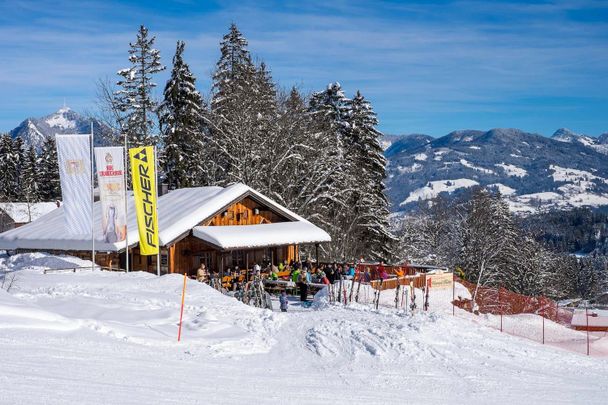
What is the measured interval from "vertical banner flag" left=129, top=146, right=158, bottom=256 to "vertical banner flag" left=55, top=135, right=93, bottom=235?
5.49 feet

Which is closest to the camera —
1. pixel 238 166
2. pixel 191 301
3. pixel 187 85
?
pixel 191 301

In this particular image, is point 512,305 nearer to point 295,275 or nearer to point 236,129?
point 295,275

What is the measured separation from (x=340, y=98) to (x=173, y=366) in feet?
120

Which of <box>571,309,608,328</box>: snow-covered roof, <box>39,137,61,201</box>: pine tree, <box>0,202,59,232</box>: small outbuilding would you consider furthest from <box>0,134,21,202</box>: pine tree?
<box>571,309,608,328</box>: snow-covered roof

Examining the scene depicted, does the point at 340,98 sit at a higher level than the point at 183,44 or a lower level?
lower

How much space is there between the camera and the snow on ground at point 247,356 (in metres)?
9.71

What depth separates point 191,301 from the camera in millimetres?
18391

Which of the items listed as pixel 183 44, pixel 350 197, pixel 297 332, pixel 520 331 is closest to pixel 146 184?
pixel 297 332

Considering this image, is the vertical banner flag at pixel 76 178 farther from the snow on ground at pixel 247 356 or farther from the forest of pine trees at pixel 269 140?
the forest of pine trees at pixel 269 140

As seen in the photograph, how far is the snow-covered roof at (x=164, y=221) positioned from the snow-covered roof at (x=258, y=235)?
26.0 inches

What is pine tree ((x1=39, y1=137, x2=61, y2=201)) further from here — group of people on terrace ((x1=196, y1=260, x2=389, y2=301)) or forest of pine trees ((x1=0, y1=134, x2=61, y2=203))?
group of people on terrace ((x1=196, y1=260, x2=389, y2=301))

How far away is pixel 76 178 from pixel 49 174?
53966mm

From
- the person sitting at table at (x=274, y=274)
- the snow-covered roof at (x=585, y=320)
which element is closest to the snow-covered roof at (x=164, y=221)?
the person sitting at table at (x=274, y=274)

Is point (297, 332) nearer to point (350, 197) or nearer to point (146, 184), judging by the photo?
point (146, 184)
